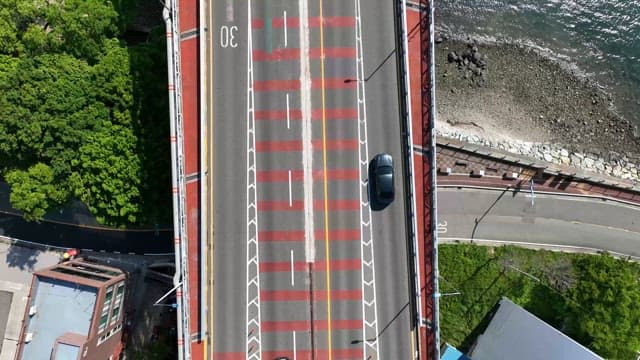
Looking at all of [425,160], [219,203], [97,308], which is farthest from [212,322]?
[425,160]

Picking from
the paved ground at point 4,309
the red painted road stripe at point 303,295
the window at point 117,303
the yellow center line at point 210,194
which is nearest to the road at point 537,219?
the red painted road stripe at point 303,295

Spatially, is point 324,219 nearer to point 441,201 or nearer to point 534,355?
point 441,201

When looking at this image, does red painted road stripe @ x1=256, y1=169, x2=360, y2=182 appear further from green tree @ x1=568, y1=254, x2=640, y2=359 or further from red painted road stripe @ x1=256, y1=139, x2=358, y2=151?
green tree @ x1=568, y1=254, x2=640, y2=359

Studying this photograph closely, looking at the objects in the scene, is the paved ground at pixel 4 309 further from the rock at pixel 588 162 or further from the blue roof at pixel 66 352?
the rock at pixel 588 162

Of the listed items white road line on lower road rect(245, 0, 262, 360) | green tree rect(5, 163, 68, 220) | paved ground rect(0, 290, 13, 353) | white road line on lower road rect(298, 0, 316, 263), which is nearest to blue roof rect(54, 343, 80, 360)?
green tree rect(5, 163, 68, 220)

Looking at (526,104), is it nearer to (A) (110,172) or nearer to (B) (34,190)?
(A) (110,172)
